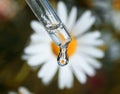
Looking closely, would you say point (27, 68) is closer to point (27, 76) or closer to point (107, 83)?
point (27, 76)

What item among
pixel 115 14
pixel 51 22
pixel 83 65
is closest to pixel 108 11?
pixel 115 14

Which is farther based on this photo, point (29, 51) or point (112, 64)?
point (112, 64)

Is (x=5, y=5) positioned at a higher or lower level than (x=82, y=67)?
higher

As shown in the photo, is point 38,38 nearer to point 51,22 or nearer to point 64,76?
point 64,76

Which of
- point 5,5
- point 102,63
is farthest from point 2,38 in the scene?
point 102,63

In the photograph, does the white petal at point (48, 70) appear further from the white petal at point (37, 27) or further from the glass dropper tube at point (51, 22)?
the glass dropper tube at point (51, 22)
